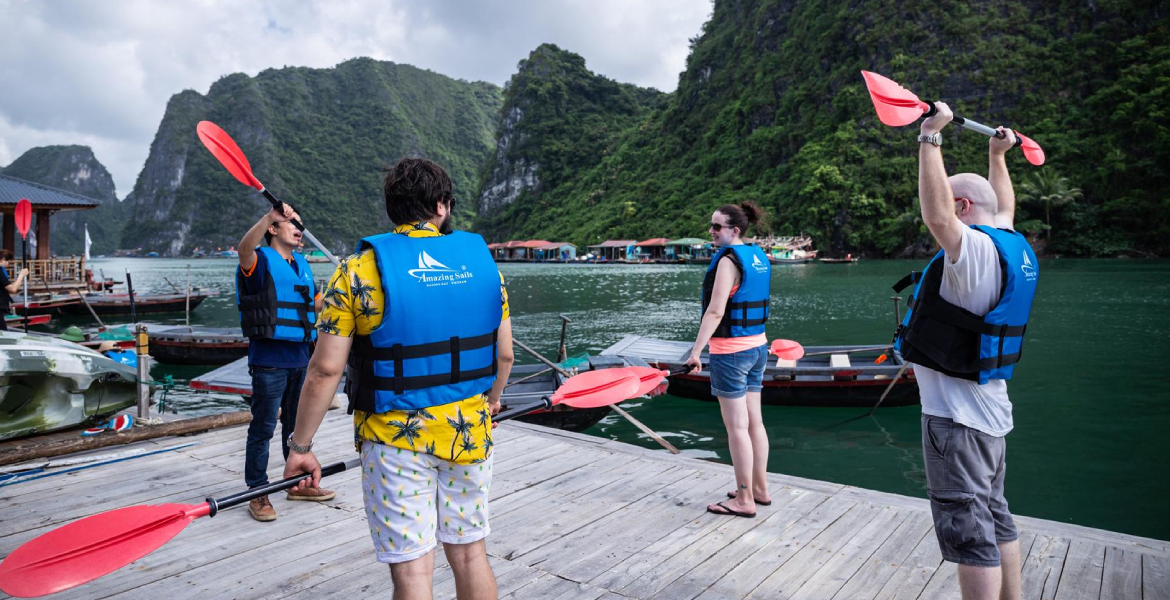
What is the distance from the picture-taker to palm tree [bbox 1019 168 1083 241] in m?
55.2

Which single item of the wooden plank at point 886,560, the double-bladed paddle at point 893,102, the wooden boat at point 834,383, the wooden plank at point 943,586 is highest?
the double-bladed paddle at point 893,102

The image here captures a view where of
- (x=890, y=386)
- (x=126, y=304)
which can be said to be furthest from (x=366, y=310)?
(x=126, y=304)

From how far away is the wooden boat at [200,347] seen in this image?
1611 cm

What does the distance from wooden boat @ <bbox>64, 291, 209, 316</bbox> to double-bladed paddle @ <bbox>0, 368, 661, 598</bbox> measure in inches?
1099

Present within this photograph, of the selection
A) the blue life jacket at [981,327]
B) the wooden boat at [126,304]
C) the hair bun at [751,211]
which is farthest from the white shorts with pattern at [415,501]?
the wooden boat at [126,304]

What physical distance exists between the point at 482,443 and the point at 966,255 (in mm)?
1839

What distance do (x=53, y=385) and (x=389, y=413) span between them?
5.63 metres

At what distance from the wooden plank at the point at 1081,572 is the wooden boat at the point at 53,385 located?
7467 millimetres

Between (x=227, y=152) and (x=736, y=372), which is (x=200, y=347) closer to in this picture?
(x=227, y=152)

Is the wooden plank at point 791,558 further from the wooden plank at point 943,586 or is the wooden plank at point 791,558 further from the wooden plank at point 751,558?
the wooden plank at point 943,586

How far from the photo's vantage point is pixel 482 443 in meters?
2.21

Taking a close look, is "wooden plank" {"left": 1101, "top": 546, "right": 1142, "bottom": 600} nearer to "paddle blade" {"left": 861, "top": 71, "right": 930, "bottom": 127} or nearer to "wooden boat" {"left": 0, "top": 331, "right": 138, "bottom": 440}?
"paddle blade" {"left": 861, "top": 71, "right": 930, "bottom": 127}

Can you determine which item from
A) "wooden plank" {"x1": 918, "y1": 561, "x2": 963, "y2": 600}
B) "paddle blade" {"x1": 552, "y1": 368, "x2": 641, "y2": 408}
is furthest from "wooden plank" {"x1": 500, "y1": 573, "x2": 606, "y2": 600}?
"wooden plank" {"x1": 918, "y1": 561, "x2": 963, "y2": 600}

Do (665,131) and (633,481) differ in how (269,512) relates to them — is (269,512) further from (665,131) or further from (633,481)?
(665,131)
